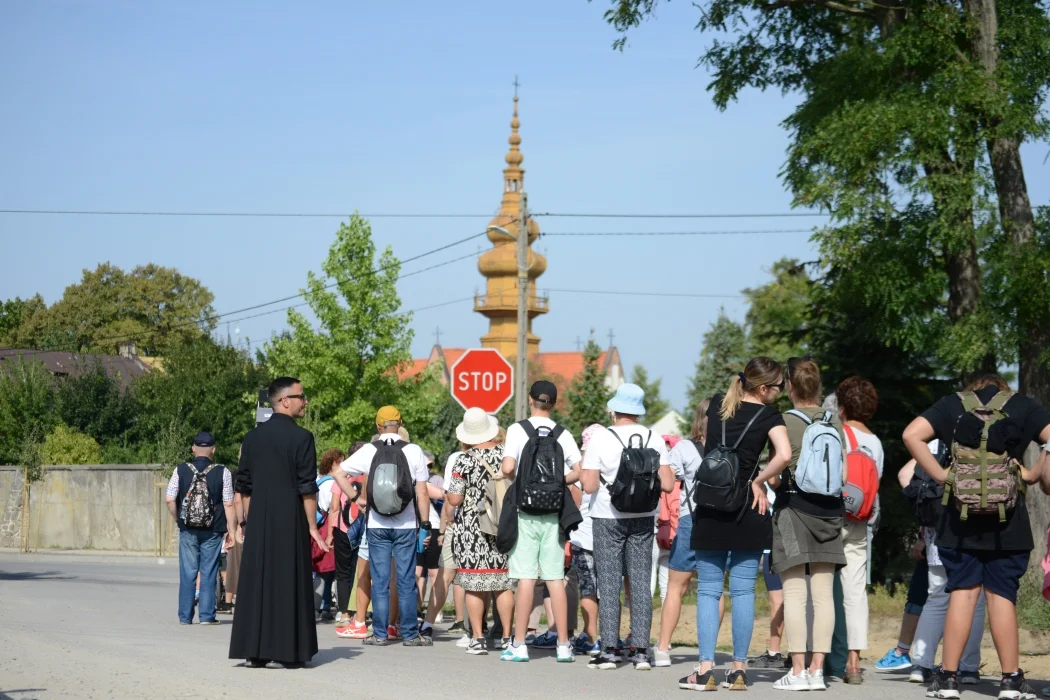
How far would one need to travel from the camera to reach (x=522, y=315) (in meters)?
24.2

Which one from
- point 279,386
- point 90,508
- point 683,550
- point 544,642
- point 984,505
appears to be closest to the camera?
point 984,505

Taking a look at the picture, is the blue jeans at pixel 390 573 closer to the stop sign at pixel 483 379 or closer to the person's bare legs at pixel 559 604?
the person's bare legs at pixel 559 604

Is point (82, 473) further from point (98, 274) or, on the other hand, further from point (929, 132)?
point (98, 274)

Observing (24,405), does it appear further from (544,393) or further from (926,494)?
(926,494)

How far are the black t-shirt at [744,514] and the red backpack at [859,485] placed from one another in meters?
0.55

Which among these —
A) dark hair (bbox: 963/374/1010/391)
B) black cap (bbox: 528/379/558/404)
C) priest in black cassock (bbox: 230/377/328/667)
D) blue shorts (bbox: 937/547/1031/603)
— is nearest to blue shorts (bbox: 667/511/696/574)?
black cap (bbox: 528/379/558/404)

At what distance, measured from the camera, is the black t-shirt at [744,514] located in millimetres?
8266

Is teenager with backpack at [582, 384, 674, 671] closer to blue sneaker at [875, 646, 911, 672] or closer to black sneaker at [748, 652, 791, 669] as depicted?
black sneaker at [748, 652, 791, 669]

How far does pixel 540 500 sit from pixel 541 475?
175 mm

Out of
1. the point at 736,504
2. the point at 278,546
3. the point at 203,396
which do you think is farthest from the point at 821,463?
the point at 203,396

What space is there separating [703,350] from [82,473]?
52848mm

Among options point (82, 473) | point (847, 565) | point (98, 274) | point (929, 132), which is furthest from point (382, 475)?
point (98, 274)

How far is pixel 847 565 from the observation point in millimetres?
8656

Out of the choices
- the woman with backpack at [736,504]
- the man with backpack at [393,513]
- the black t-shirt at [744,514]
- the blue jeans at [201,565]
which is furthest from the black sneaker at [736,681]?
the blue jeans at [201,565]
